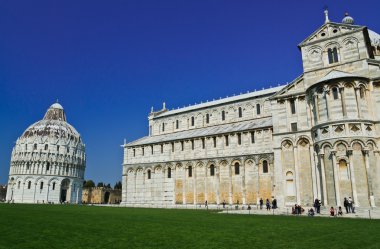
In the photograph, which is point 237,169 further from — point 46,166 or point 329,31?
point 46,166

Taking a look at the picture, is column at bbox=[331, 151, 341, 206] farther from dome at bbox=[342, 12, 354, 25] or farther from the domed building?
the domed building

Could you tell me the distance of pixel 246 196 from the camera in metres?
37.8

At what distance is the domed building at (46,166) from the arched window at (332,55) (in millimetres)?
69059

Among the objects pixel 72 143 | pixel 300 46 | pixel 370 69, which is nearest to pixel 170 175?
pixel 300 46

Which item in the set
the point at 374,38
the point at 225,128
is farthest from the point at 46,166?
the point at 374,38

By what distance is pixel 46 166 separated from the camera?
77438 millimetres

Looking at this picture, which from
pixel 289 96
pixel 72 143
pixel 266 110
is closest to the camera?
pixel 289 96

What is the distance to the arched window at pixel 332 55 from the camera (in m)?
28.5

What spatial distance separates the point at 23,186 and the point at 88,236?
75.8m

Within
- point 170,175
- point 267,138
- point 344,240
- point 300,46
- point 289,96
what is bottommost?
point 344,240

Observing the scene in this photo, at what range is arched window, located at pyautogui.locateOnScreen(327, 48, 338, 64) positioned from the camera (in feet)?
93.4

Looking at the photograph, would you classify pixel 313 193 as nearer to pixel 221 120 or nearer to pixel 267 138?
pixel 267 138

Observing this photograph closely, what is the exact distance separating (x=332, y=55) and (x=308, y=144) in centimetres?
837

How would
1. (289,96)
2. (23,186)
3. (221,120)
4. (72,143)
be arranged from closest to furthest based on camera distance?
(289,96) → (221,120) → (23,186) → (72,143)
